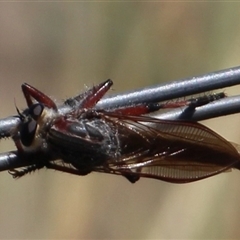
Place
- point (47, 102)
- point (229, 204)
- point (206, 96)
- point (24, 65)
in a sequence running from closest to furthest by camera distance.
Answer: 1. point (206, 96)
2. point (47, 102)
3. point (229, 204)
4. point (24, 65)

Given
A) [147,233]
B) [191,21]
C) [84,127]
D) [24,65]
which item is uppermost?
[191,21]

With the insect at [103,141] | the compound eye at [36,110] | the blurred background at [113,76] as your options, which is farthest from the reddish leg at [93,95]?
the blurred background at [113,76]

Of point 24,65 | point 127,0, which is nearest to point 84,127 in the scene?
point 24,65

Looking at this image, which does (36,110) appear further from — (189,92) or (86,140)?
(189,92)

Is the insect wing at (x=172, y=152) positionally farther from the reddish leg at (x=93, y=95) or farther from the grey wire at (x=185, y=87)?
the grey wire at (x=185, y=87)

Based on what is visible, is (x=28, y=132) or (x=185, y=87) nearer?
(x=185, y=87)

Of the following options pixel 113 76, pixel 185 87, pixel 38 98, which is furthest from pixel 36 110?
pixel 113 76

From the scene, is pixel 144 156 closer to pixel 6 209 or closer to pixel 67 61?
pixel 6 209

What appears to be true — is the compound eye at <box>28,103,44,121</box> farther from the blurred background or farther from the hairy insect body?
the blurred background
